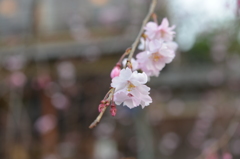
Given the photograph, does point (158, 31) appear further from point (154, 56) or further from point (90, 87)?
point (90, 87)

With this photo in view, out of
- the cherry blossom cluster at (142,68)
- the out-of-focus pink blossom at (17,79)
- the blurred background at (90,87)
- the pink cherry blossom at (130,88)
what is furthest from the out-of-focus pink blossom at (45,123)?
the pink cherry blossom at (130,88)

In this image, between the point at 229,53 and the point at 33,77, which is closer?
the point at 33,77

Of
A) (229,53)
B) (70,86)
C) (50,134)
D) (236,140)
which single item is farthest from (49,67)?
(236,140)

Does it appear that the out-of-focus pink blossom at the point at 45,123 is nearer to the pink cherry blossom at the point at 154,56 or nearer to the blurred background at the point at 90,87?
the blurred background at the point at 90,87

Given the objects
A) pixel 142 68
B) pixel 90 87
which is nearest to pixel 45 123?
pixel 90 87

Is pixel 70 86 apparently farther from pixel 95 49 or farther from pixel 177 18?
pixel 177 18

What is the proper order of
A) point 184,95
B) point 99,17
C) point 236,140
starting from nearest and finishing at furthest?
1. point 99,17
2. point 236,140
3. point 184,95
